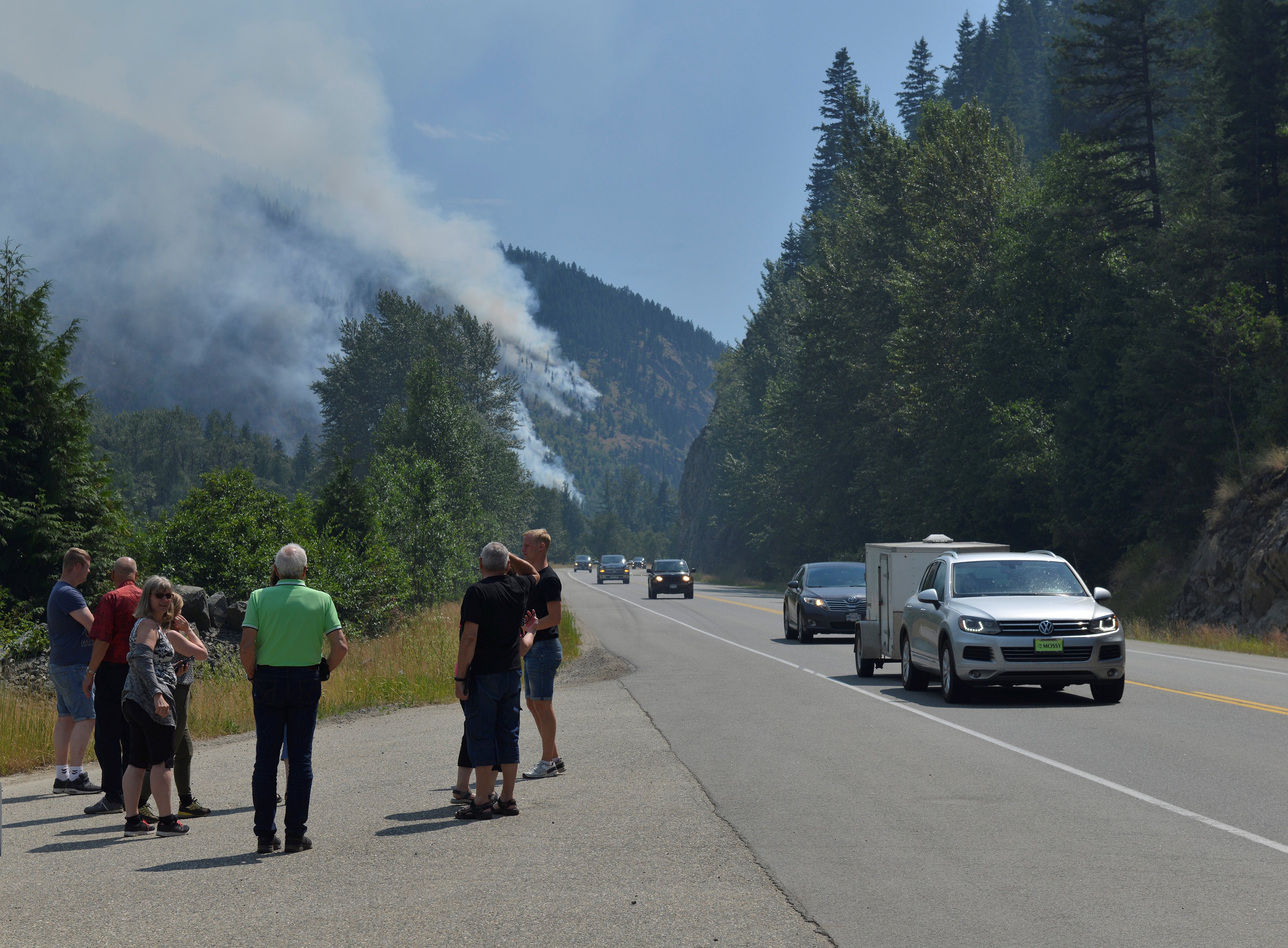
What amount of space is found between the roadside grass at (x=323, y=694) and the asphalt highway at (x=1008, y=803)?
127 inches

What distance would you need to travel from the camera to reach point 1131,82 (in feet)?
142

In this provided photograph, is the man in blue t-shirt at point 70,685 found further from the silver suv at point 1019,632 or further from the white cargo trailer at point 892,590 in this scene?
the white cargo trailer at point 892,590

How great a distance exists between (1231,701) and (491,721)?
10.4 m

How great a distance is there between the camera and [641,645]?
90.7 feet

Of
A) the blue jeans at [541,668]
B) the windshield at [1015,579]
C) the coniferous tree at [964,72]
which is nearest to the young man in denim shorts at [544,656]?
the blue jeans at [541,668]

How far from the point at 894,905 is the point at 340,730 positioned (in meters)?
9.83

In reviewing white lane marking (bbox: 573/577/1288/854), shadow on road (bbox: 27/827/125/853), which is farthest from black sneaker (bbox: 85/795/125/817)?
white lane marking (bbox: 573/577/1288/854)

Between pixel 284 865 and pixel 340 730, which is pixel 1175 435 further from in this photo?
pixel 284 865

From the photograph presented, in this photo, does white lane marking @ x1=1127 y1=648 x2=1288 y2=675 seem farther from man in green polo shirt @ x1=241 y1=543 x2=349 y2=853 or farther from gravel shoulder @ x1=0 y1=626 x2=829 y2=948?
man in green polo shirt @ x1=241 y1=543 x2=349 y2=853

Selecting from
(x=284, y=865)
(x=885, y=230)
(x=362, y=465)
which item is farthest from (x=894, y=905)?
(x=362, y=465)

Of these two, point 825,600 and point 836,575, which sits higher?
point 836,575

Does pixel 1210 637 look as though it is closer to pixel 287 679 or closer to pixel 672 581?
pixel 287 679

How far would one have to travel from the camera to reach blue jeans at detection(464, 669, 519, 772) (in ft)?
28.8

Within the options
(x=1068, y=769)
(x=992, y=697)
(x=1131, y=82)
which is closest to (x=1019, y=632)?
(x=992, y=697)
